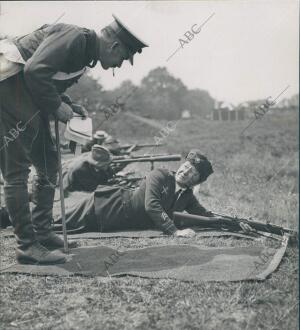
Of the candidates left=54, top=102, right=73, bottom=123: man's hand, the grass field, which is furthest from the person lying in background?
left=54, top=102, right=73, bottom=123: man's hand

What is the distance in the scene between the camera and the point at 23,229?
356 centimetres

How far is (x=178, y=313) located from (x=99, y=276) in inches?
33.5

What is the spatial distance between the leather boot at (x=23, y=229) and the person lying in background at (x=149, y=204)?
1176mm

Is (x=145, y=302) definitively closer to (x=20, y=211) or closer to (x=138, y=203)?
(x=20, y=211)

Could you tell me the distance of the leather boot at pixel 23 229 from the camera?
3.52m

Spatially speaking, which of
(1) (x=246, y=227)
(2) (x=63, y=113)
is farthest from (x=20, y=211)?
(1) (x=246, y=227)

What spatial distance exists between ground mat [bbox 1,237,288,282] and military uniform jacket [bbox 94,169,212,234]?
741 millimetres

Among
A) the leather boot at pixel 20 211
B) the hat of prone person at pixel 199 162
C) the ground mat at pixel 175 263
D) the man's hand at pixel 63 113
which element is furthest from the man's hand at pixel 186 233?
the man's hand at pixel 63 113

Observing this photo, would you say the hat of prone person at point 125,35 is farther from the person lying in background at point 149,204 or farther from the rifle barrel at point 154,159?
the rifle barrel at point 154,159

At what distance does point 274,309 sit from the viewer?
2.72m

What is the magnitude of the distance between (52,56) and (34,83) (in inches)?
9.7

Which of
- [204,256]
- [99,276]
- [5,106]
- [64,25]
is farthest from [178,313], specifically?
[64,25]

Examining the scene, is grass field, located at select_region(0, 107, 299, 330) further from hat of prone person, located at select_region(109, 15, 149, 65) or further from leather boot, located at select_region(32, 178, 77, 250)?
hat of prone person, located at select_region(109, 15, 149, 65)

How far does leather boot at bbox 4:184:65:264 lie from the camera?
3.52 m
